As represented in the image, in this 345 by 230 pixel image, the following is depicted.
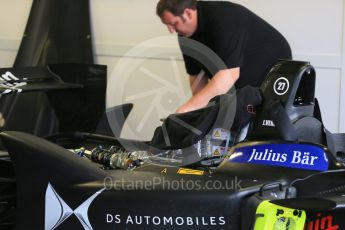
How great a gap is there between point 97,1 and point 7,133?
1.79 m

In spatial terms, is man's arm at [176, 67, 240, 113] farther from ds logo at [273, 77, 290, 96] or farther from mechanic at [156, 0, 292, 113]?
ds logo at [273, 77, 290, 96]

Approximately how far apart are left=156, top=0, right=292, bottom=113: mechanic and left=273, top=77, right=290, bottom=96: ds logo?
0.37 m

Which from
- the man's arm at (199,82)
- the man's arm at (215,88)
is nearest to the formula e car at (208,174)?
the man's arm at (215,88)

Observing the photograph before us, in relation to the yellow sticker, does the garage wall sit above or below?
above

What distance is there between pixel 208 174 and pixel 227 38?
0.74 metres

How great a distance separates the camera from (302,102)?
1.63 meters

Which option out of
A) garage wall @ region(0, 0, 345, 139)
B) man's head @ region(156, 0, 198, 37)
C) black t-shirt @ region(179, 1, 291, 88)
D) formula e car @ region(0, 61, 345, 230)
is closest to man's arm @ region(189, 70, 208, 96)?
black t-shirt @ region(179, 1, 291, 88)

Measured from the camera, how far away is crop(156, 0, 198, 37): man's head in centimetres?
203

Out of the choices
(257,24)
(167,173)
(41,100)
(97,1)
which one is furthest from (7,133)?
(97,1)

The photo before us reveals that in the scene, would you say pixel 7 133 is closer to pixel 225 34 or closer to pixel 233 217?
pixel 233 217

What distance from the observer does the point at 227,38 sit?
200 cm

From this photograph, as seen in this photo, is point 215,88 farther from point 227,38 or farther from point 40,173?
point 40,173

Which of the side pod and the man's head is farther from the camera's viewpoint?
the man's head

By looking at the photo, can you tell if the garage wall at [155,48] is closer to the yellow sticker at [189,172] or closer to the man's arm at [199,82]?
the man's arm at [199,82]
